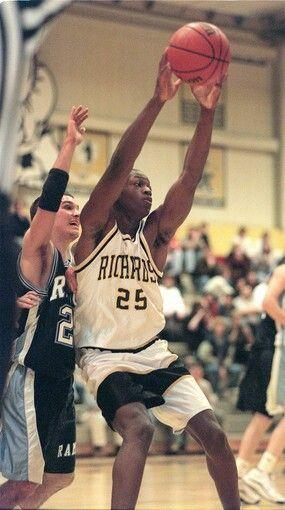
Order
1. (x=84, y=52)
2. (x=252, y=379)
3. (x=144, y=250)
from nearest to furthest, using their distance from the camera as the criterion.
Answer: (x=144, y=250) → (x=252, y=379) → (x=84, y=52)

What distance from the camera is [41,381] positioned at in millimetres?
4934

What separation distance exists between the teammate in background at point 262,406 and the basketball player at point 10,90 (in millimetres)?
2204

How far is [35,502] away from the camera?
16.9 ft

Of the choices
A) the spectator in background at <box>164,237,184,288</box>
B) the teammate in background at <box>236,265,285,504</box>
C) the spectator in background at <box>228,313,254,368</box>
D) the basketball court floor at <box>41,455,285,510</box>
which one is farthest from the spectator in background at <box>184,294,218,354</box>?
the teammate in background at <box>236,265,285,504</box>

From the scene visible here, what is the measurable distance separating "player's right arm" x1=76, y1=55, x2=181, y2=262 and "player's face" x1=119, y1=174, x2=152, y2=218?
0.59 ft

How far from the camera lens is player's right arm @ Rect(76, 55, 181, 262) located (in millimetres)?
4984

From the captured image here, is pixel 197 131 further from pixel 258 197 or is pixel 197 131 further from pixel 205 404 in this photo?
pixel 258 197

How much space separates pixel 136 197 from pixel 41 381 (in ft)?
3.43

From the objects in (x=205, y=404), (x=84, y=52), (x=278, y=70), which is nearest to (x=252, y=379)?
(x=205, y=404)

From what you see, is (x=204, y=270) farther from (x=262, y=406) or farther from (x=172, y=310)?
(x=262, y=406)

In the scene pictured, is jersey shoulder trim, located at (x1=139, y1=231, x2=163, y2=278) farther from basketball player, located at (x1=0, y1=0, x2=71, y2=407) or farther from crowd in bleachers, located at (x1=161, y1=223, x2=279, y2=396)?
crowd in bleachers, located at (x1=161, y1=223, x2=279, y2=396)

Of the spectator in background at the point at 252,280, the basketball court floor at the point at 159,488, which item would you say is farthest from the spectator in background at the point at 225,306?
the basketball court floor at the point at 159,488

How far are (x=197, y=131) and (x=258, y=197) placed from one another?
17.3 metres

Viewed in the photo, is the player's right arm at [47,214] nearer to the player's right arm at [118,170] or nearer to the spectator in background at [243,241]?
the player's right arm at [118,170]
